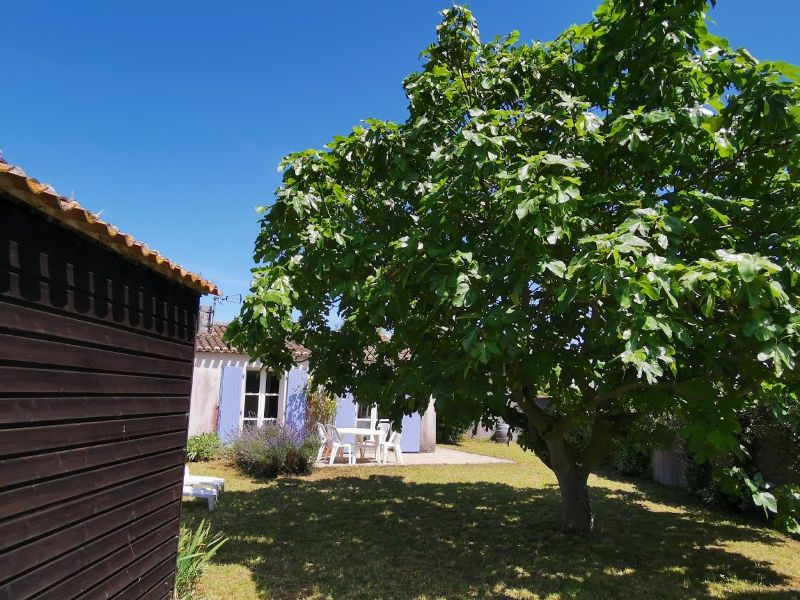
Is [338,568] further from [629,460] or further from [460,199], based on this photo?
[629,460]

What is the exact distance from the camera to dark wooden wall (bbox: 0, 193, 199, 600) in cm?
264

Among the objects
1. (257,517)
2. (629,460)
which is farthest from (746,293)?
(629,460)

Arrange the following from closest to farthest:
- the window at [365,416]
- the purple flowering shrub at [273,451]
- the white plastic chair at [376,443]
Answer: the purple flowering shrub at [273,451] → the white plastic chair at [376,443] → the window at [365,416]

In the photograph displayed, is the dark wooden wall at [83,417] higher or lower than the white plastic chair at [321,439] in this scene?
higher

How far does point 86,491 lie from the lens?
3.22 metres

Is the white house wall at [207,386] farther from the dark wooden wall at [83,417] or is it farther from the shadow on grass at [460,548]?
the dark wooden wall at [83,417]

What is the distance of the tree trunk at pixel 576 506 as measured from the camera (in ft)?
24.4

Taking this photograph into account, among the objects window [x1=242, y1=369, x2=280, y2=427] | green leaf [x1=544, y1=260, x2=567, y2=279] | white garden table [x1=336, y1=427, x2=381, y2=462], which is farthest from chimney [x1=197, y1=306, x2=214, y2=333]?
white garden table [x1=336, y1=427, x2=381, y2=462]

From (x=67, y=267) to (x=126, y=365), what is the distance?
2.99ft

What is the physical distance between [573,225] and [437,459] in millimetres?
12544

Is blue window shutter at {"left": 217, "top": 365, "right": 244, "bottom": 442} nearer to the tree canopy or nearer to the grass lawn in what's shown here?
the grass lawn

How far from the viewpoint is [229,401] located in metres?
13.5

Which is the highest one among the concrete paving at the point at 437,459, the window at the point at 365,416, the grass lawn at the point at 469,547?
the window at the point at 365,416

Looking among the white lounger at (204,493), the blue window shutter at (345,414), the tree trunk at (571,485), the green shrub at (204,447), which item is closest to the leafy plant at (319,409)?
the blue window shutter at (345,414)
